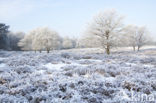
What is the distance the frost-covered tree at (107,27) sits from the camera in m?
17.4

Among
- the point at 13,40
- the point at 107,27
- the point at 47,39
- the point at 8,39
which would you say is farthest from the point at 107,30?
the point at 13,40

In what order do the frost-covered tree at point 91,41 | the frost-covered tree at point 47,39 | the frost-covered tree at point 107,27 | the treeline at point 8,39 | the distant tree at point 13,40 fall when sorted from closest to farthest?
the frost-covered tree at point 107,27
the frost-covered tree at point 91,41
the frost-covered tree at point 47,39
the treeline at point 8,39
the distant tree at point 13,40

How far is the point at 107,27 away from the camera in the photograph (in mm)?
17406

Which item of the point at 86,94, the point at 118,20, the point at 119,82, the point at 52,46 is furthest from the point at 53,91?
the point at 52,46

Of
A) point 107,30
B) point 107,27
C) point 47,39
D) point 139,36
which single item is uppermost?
point 139,36

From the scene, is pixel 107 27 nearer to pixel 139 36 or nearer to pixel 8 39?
pixel 139 36

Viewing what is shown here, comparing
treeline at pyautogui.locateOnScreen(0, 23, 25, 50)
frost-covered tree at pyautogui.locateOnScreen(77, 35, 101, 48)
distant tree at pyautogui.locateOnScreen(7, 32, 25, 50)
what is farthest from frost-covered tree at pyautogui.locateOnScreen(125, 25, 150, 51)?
distant tree at pyautogui.locateOnScreen(7, 32, 25, 50)

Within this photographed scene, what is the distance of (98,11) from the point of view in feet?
60.8

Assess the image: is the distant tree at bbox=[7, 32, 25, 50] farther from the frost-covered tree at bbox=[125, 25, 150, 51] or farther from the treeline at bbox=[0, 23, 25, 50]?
the frost-covered tree at bbox=[125, 25, 150, 51]

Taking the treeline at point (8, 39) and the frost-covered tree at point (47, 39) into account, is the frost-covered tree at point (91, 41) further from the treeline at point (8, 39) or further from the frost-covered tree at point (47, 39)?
the treeline at point (8, 39)

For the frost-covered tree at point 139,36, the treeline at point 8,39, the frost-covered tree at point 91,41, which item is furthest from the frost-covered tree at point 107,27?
the treeline at point 8,39

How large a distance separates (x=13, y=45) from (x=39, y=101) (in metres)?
55.3

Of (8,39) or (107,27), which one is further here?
(8,39)

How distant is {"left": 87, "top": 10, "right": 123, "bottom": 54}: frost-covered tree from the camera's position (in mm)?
17394
